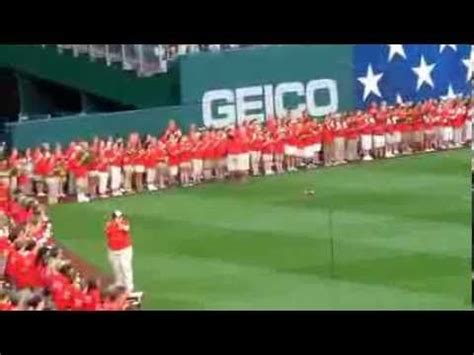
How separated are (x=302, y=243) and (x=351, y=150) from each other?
2.08 ft

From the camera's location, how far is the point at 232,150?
1870 cm

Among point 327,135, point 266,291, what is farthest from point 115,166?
point 327,135

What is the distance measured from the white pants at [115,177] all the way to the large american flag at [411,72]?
132cm

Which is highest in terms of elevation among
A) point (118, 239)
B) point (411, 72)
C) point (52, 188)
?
point (411, 72)

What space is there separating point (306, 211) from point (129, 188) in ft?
3.08

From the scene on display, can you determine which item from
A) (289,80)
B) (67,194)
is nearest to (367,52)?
(289,80)

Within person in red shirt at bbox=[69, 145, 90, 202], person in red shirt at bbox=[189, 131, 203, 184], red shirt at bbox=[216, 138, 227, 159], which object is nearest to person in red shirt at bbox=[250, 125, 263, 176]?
red shirt at bbox=[216, 138, 227, 159]

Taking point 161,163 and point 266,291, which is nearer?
point 266,291

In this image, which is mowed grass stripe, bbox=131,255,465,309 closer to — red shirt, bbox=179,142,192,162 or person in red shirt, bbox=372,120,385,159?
red shirt, bbox=179,142,192,162

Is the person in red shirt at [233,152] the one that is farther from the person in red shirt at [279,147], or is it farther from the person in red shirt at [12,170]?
the person in red shirt at [12,170]

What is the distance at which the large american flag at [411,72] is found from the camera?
1853 cm

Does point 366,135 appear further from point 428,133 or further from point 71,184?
point 71,184

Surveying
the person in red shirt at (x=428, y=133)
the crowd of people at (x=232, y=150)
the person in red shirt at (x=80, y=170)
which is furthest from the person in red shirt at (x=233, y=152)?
the person in red shirt at (x=428, y=133)

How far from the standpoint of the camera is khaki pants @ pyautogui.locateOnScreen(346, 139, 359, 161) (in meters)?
18.8
